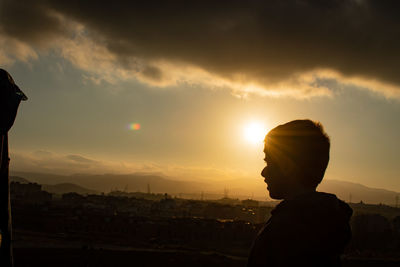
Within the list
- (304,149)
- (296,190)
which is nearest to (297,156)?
(304,149)

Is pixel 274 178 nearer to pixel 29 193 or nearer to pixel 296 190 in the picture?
pixel 296 190

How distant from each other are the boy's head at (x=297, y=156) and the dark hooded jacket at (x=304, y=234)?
8.8 inches

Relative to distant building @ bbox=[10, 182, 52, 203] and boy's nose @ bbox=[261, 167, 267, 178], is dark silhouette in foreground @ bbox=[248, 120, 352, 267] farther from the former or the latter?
distant building @ bbox=[10, 182, 52, 203]

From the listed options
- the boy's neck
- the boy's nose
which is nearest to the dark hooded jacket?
the boy's neck

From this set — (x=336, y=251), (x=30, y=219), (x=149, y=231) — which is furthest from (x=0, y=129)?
(x=30, y=219)

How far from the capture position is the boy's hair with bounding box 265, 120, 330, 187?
2346mm

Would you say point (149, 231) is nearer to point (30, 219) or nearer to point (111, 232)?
point (111, 232)

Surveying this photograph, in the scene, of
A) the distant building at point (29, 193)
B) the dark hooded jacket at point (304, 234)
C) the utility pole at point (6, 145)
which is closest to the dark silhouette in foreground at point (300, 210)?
the dark hooded jacket at point (304, 234)

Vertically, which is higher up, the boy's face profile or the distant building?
the distant building

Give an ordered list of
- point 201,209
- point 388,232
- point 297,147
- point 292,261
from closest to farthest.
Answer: point 292,261 < point 297,147 < point 388,232 < point 201,209

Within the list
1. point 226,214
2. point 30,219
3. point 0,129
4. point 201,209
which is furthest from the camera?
point 201,209

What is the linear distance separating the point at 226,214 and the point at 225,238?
5339cm

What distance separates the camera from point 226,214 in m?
109

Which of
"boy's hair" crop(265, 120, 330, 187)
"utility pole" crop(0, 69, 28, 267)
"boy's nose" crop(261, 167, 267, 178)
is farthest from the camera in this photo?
"utility pole" crop(0, 69, 28, 267)
